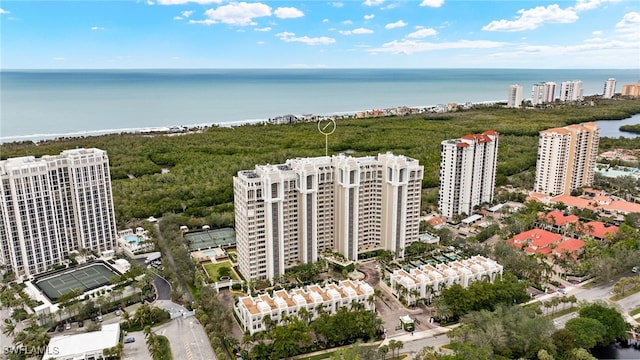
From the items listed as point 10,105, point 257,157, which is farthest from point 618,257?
point 10,105

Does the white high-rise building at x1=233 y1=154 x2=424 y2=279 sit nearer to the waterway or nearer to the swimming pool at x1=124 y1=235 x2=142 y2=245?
the swimming pool at x1=124 y1=235 x2=142 y2=245

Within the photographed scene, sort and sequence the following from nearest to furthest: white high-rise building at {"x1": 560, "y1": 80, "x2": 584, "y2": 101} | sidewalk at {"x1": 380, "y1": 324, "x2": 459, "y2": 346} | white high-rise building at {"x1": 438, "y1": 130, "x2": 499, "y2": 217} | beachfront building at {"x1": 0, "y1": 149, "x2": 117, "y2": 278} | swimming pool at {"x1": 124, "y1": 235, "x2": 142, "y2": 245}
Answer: sidewalk at {"x1": 380, "y1": 324, "x2": 459, "y2": 346} → beachfront building at {"x1": 0, "y1": 149, "x2": 117, "y2": 278} → swimming pool at {"x1": 124, "y1": 235, "x2": 142, "y2": 245} → white high-rise building at {"x1": 438, "y1": 130, "x2": 499, "y2": 217} → white high-rise building at {"x1": 560, "y1": 80, "x2": 584, "y2": 101}

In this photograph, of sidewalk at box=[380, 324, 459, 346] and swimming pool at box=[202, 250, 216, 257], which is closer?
sidewalk at box=[380, 324, 459, 346]

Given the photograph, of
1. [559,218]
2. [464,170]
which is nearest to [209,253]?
[464,170]

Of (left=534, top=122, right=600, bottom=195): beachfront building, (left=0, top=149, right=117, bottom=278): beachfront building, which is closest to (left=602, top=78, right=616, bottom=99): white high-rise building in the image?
(left=534, top=122, right=600, bottom=195): beachfront building

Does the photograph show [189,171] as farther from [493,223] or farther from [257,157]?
[493,223]

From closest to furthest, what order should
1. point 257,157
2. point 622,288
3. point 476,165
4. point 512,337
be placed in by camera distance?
point 512,337, point 622,288, point 476,165, point 257,157

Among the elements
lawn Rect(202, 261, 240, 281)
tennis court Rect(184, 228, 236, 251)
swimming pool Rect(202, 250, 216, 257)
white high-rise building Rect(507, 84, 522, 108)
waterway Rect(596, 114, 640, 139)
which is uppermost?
white high-rise building Rect(507, 84, 522, 108)
